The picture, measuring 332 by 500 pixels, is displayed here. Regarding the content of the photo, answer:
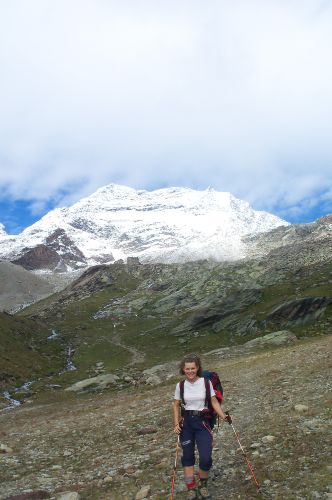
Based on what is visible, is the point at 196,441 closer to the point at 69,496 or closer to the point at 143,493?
the point at 143,493

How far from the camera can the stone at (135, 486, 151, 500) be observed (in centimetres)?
1368

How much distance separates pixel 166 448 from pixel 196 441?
6709 mm

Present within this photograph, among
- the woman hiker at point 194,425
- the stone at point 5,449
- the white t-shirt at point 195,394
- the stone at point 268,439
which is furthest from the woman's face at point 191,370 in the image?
the stone at point 5,449

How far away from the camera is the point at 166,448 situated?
62.6 feet

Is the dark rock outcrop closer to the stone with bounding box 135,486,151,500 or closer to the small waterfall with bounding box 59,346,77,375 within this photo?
the small waterfall with bounding box 59,346,77,375

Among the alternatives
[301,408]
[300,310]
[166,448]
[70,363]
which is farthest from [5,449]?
[300,310]

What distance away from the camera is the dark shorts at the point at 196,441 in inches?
505

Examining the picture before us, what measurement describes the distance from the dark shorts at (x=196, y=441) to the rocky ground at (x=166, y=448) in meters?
1.05

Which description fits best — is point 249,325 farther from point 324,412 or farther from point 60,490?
point 60,490

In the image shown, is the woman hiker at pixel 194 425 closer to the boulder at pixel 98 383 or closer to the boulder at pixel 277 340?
the boulder at pixel 98 383

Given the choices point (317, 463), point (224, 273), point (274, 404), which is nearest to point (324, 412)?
point (274, 404)

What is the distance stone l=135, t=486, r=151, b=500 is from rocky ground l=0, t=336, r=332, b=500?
41 mm

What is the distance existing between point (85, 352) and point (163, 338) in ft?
59.4

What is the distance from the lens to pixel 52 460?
20.4m
